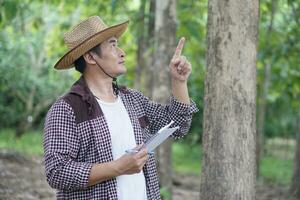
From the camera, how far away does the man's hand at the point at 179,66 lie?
3.49 m

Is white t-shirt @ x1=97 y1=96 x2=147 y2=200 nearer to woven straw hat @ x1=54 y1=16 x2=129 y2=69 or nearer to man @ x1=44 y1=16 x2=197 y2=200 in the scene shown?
man @ x1=44 y1=16 x2=197 y2=200

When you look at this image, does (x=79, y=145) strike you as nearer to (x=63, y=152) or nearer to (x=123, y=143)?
(x=63, y=152)

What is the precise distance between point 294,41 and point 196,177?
404 centimetres

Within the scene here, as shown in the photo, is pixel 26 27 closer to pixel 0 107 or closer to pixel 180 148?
pixel 0 107

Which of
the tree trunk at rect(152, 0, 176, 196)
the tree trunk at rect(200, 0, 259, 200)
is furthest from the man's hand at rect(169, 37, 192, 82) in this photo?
the tree trunk at rect(152, 0, 176, 196)

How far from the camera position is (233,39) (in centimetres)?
418

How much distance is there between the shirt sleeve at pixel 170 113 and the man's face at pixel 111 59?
26 cm

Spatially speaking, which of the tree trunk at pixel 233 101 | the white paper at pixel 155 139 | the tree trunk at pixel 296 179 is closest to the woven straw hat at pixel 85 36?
the white paper at pixel 155 139

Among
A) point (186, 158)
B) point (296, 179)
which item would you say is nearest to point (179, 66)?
point (296, 179)

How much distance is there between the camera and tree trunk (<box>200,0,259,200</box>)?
4.16 m

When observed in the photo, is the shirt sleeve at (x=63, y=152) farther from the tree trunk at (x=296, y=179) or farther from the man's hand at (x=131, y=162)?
the tree trunk at (x=296, y=179)

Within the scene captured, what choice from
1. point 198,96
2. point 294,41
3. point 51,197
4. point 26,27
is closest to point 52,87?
point 26,27

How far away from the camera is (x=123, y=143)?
3369 millimetres

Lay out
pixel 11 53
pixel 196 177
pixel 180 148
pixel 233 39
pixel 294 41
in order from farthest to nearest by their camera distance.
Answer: pixel 180 148 < pixel 196 177 < pixel 11 53 < pixel 294 41 < pixel 233 39
